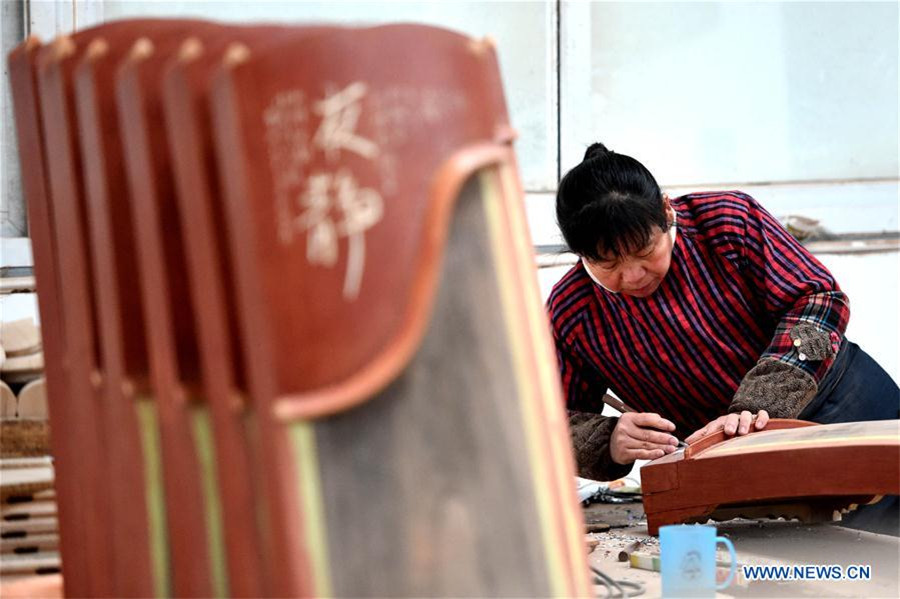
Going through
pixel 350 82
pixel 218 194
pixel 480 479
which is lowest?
pixel 480 479

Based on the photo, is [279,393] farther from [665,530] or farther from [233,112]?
[665,530]

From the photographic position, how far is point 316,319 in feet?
3.59

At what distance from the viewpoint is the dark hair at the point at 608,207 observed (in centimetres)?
266

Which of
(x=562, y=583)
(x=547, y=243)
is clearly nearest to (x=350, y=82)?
(x=562, y=583)

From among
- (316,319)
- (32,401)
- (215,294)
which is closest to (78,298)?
(215,294)

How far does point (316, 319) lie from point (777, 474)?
5.05 feet

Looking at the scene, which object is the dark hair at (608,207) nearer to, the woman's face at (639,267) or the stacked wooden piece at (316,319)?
the woman's face at (639,267)

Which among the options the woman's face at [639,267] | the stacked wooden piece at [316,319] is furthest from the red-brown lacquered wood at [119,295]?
the woman's face at [639,267]

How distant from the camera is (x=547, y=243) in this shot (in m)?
4.74

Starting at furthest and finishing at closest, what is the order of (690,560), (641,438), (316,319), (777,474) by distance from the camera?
(641,438)
(777,474)
(690,560)
(316,319)

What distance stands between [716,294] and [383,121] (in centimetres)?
202

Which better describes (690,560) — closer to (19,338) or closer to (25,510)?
(25,510)

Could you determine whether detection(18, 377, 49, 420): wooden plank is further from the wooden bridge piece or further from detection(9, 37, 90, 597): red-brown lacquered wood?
the wooden bridge piece

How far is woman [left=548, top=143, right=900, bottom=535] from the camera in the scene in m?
2.72
